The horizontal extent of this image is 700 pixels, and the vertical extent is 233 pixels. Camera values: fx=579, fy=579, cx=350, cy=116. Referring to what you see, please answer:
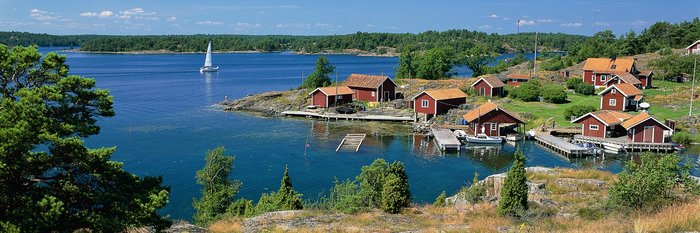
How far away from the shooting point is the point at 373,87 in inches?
2643

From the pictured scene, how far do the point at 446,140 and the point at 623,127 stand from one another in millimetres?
13908

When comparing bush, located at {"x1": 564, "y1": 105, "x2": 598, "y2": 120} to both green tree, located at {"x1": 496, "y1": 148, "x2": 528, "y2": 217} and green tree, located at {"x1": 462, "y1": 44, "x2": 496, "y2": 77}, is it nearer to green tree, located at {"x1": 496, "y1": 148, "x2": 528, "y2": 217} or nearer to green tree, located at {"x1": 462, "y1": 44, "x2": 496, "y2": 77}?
green tree, located at {"x1": 496, "y1": 148, "x2": 528, "y2": 217}

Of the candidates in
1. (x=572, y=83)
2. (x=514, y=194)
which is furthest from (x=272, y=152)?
(x=572, y=83)

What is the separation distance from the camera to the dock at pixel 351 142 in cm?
4597

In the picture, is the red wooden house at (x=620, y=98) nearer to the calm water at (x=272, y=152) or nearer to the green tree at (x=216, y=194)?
the calm water at (x=272, y=152)

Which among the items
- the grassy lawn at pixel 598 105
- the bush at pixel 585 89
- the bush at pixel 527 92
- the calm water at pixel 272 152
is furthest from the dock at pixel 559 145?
the bush at pixel 585 89

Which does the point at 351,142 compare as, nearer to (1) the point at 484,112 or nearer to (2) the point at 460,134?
(2) the point at 460,134

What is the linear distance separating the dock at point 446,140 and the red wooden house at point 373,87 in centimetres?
1654

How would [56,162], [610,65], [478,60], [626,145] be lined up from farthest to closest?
[478,60] → [610,65] → [626,145] → [56,162]

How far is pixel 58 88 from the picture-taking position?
11773 mm

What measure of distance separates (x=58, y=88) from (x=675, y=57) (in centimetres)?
8046

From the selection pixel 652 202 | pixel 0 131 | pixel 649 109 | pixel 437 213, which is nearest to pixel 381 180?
pixel 437 213

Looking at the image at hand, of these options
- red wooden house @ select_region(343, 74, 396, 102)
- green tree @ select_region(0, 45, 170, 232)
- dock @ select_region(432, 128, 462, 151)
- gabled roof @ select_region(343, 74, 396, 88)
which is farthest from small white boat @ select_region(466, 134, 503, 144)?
green tree @ select_region(0, 45, 170, 232)

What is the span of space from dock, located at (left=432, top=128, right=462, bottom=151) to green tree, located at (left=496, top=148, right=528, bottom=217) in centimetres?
2628
